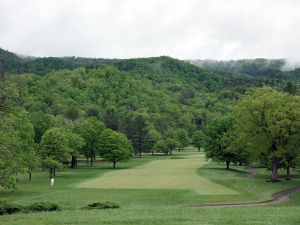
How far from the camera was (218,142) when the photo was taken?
3430 inches

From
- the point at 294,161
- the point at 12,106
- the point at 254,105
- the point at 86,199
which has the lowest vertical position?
the point at 86,199

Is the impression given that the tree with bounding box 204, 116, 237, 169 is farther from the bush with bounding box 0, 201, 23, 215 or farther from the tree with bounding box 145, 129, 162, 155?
the tree with bounding box 145, 129, 162, 155

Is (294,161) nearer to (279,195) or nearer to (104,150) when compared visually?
(279,195)

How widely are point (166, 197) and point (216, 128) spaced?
1690 inches

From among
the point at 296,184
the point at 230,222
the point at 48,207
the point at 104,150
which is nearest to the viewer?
the point at 230,222

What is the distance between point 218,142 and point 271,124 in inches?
907

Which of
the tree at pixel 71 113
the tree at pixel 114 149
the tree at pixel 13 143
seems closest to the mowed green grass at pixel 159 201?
the tree at pixel 13 143

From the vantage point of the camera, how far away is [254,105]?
67.5m

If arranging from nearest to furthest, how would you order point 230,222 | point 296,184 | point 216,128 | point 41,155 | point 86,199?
point 230,222
point 86,199
point 296,184
point 41,155
point 216,128

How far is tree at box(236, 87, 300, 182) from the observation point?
6406 cm

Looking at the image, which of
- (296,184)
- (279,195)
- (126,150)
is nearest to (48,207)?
(279,195)

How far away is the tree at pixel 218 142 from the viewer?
87125mm

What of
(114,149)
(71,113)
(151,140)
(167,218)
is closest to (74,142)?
(114,149)

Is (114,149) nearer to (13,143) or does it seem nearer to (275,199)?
(275,199)
